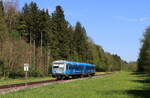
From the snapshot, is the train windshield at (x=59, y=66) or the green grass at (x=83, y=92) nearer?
the green grass at (x=83, y=92)

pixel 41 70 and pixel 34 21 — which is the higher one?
pixel 34 21

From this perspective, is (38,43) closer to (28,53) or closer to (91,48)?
(28,53)

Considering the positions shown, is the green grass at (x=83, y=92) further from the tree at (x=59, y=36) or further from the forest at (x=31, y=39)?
the tree at (x=59, y=36)

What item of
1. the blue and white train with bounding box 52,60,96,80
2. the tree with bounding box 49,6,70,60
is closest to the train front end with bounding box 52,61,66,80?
the blue and white train with bounding box 52,60,96,80

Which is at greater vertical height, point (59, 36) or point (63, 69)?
point (59, 36)

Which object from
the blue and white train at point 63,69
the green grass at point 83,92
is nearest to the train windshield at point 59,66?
the blue and white train at point 63,69

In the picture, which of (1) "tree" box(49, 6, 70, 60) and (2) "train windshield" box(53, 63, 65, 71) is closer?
(2) "train windshield" box(53, 63, 65, 71)

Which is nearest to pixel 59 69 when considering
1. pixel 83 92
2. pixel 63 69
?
pixel 63 69

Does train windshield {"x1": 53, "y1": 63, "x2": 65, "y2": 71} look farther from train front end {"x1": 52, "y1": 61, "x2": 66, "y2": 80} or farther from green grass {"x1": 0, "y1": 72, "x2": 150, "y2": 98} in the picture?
green grass {"x1": 0, "y1": 72, "x2": 150, "y2": 98}

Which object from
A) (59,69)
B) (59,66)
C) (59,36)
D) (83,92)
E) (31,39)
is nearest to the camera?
(83,92)

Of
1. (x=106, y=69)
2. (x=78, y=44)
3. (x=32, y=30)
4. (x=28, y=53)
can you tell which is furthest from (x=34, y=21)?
(x=106, y=69)

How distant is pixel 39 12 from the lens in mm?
73938

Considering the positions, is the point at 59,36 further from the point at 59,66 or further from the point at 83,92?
the point at 83,92

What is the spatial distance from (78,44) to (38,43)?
33415mm
